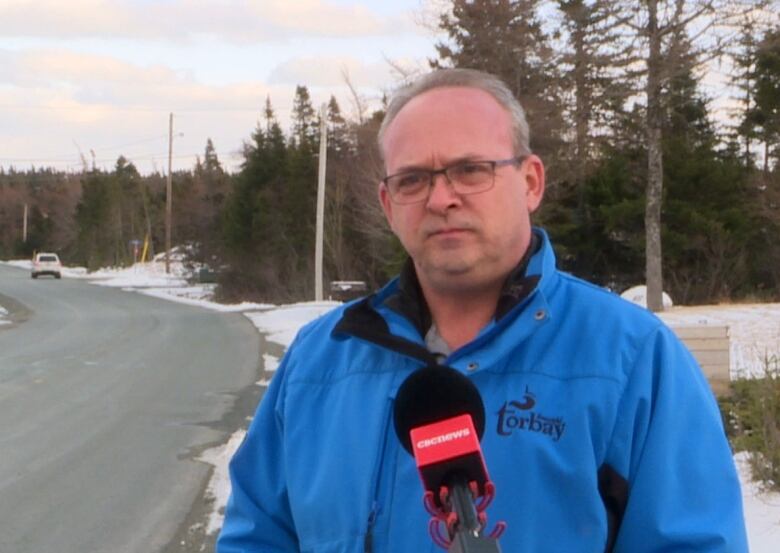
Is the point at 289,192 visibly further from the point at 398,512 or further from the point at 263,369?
the point at 398,512

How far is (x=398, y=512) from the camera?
220cm

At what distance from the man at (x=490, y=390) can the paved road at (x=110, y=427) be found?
17.0 feet

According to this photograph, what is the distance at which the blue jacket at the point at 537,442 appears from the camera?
206cm

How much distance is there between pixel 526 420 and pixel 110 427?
1057 cm

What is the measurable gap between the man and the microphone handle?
0.38 metres

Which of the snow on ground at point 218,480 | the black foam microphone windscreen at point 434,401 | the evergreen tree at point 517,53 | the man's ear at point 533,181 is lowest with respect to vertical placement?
the snow on ground at point 218,480

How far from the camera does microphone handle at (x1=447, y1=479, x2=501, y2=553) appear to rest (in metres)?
1.59

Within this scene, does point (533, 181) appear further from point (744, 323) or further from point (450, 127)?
point (744, 323)

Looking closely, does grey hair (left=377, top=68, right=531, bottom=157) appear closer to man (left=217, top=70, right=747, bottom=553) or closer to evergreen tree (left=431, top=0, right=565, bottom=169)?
man (left=217, top=70, right=747, bottom=553)

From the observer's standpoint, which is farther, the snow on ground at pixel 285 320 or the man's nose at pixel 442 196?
the snow on ground at pixel 285 320

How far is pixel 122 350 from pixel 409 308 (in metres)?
19.5

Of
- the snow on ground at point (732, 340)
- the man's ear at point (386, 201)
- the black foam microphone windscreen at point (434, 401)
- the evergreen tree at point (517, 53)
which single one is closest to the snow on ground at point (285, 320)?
the snow on ground at point (732, 340)

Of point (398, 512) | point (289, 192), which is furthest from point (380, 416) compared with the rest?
point (289, 192)

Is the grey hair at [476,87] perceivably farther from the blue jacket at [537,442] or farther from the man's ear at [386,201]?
the blue jacket at [537,442]
